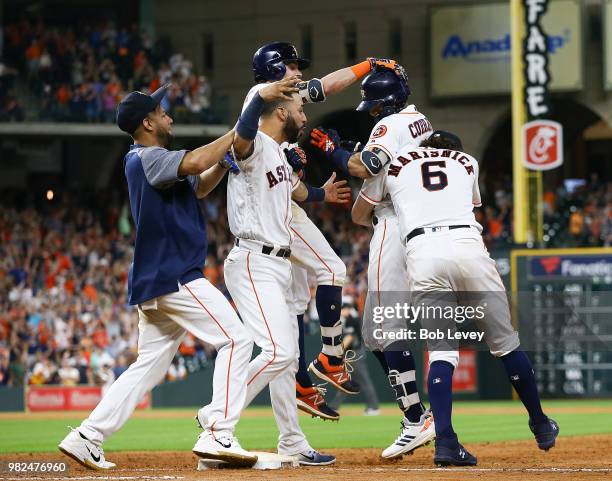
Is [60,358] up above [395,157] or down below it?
below

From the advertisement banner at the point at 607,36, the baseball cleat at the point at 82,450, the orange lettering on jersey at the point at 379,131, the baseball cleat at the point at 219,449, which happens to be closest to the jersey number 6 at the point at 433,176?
the orange lettering on jersey at the point at 379,131

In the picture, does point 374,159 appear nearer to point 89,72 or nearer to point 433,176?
point 433,176

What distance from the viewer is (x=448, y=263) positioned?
686 centimetres

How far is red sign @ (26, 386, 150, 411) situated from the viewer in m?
18.9

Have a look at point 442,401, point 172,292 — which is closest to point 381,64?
point 172,292

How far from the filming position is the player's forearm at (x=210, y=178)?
682 cm

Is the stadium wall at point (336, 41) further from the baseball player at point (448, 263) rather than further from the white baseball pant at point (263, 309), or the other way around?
the white baseball pant at point (263, 309)

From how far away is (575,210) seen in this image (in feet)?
69.6

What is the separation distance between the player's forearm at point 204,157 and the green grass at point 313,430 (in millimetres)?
4214

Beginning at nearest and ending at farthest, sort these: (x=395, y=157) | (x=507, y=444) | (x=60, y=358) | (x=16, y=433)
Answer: (x=395, y=157)
(x=507, y=444)
(x=16, y=433)
(x=60, y=358)

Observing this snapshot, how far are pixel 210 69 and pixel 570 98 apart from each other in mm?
8526

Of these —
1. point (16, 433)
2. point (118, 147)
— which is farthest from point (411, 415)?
point (118, 147)

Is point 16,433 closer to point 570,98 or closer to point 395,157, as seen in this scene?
point 395,157

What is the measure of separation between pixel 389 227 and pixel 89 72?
18574 mm
